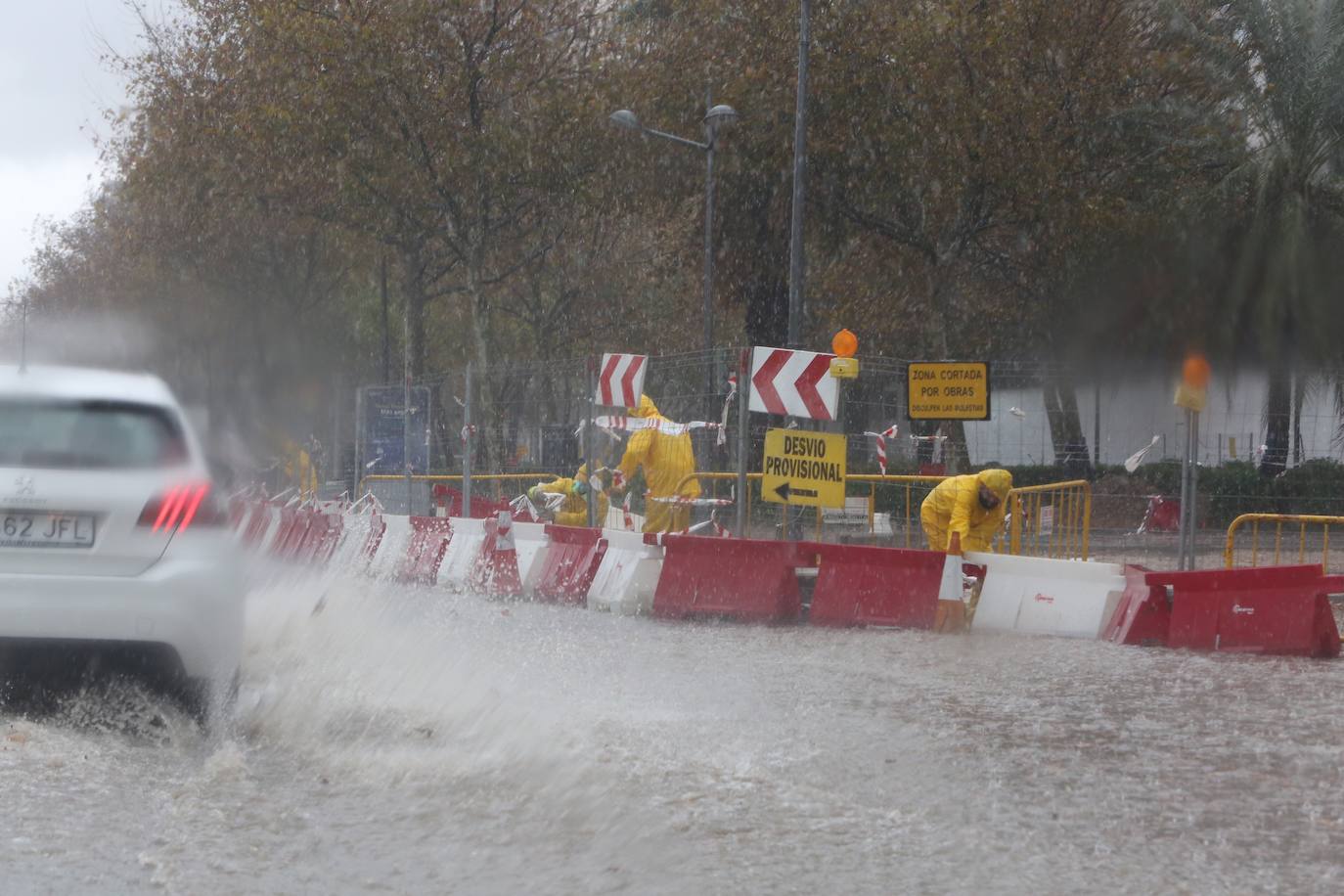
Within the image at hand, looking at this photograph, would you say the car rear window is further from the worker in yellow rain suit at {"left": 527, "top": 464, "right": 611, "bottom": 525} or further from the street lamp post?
the street lamp post

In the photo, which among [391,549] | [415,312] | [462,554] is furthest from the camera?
[415,312]

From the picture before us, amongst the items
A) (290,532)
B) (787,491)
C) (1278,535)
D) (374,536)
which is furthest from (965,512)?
(290,532)

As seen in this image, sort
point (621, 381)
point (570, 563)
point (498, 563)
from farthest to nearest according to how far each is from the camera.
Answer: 1. point (621, 381)
2. point (498, 563)
3. point (570, 563)

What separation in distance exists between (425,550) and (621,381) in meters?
2.47

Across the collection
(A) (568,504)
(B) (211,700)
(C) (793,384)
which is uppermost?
(C) (793,384)

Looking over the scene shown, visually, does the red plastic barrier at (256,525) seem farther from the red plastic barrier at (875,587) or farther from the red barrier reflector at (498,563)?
the red plastic barrier at (875,587)

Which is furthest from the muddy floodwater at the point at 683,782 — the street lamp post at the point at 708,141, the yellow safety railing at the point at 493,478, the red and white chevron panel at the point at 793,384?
the street lamp post at the point at 708,141

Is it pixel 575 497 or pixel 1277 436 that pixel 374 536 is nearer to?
pixel 575 497

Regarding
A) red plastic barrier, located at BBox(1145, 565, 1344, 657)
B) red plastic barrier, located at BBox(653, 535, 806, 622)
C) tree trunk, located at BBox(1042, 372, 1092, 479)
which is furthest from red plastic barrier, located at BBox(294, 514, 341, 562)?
red plastic barrier, located at BBox(1145, 565, 1344, 657)

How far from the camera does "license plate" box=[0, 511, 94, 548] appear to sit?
6691 mm

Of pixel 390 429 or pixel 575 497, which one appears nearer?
pixel 575 497

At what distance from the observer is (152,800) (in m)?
5.86

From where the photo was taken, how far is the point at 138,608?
677 centimetres

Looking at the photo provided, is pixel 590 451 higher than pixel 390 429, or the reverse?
pixel 390 429
